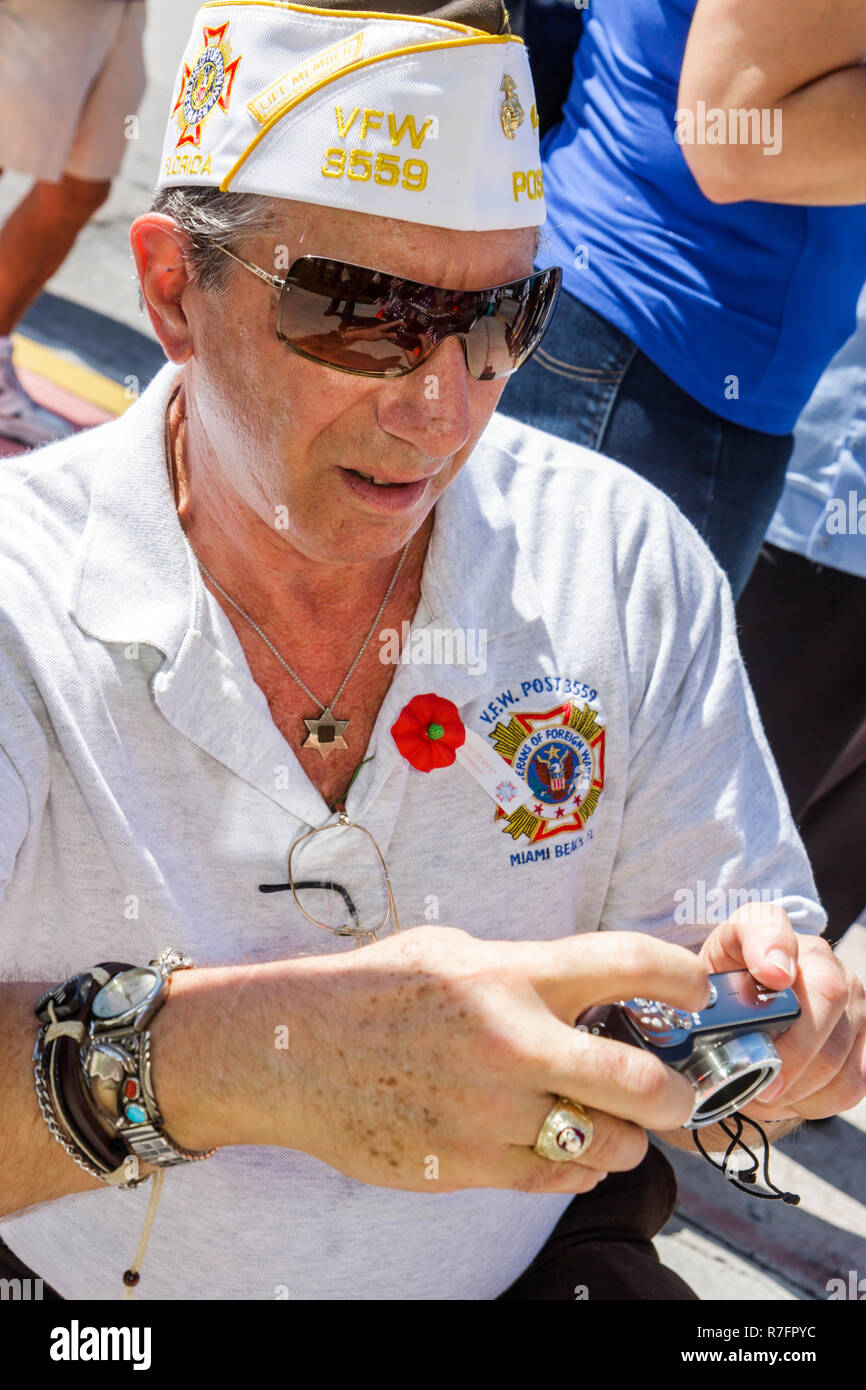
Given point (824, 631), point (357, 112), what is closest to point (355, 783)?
point (357, 112)

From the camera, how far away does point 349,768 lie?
1709 millimetres

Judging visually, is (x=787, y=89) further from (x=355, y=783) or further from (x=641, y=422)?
(x=355, y=783)

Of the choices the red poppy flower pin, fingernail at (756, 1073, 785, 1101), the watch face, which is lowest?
fingernail at (756, 1073, 785, 1101)

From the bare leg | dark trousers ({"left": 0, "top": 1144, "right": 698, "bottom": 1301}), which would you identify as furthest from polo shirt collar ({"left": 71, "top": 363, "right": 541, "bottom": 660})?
the bare leg

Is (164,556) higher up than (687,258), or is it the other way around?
(687,258)

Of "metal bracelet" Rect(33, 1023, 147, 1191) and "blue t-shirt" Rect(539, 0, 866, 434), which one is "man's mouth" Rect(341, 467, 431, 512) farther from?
"blue t-shirt" Rect(539, 0, 866, 434)

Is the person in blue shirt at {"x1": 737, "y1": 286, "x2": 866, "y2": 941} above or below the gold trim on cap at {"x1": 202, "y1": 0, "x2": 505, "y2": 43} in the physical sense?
below

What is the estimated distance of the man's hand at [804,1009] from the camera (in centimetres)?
156

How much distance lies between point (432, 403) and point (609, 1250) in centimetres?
110

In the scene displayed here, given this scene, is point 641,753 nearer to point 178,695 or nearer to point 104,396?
point 178,695

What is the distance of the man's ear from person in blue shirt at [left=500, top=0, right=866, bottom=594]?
2.76ft

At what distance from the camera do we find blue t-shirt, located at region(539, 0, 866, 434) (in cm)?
225

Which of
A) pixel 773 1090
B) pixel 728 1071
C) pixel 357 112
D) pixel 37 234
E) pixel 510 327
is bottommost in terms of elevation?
pixel 773 1090
